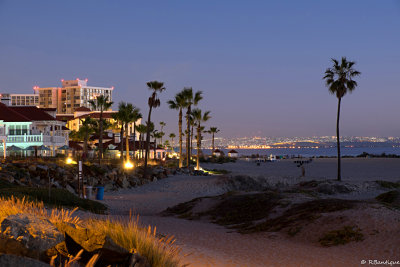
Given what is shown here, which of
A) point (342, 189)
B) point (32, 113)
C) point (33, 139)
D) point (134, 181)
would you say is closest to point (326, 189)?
point (342, 189)

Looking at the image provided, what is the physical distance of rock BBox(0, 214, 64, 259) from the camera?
21.9ft

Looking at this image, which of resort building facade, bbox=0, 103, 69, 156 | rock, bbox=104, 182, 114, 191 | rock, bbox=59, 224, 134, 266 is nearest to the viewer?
rock, bbox=59, 224, 134, 266

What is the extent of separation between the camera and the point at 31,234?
684 centimetres

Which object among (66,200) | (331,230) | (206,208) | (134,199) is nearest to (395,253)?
(331,230)

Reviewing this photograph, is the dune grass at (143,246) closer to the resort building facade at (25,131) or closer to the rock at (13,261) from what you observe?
the rock at (13,261)

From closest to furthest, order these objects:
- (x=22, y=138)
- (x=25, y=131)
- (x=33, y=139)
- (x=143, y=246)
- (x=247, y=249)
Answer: (x=143, y=246), (x=247, y=249), (x=22, y=138), (x=25, y=131), (x=33, y=139)

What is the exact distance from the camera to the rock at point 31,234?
263 inches

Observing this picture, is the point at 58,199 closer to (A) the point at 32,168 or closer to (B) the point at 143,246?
(A) the point at 32,168

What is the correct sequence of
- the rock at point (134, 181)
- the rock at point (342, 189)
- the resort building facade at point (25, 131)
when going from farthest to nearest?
the resort building facade at point (25, 131), the rock at point (134, 181), the rock at point (342, 189)

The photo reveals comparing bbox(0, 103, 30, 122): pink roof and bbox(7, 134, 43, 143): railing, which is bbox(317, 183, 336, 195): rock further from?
bbox(0, 103, 30, 122): pink roof

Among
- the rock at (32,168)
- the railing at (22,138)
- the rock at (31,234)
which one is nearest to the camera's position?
the rock at (31,234)

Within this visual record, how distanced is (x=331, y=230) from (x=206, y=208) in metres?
8.84

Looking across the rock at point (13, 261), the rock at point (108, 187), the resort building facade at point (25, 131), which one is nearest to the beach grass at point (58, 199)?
the rock at point (108, 187)

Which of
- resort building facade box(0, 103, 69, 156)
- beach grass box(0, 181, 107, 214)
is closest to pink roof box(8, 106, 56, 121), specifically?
resort building facade box(0, 103, 69, 156)
